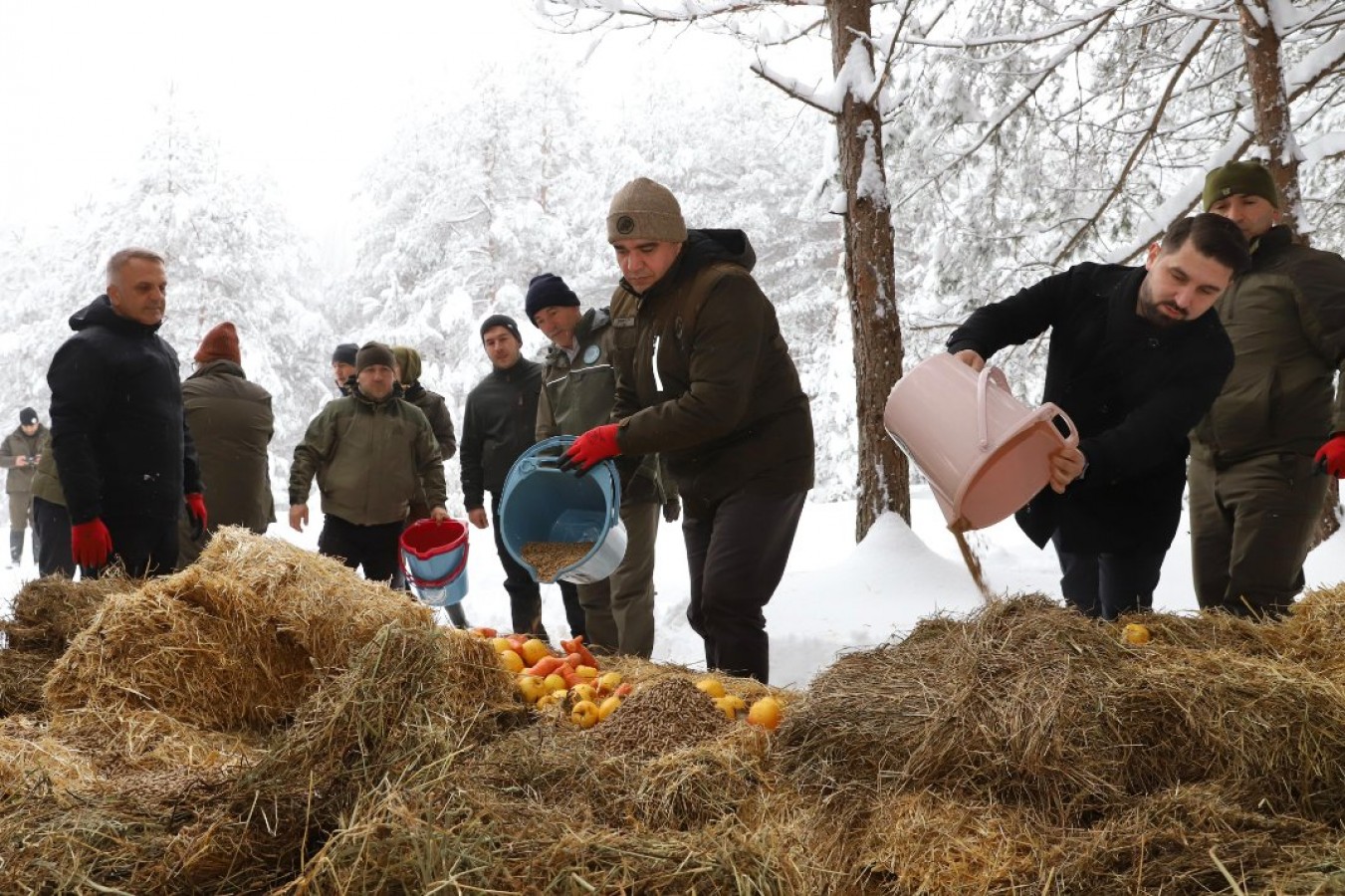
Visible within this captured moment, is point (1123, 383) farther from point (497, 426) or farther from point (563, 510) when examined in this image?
point (497, 426)

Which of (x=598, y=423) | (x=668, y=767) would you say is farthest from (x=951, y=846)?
(x=598, y=423)

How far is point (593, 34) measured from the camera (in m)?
7.08

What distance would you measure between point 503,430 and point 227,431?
1558 mm

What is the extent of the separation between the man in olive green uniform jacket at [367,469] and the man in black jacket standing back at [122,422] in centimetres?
164

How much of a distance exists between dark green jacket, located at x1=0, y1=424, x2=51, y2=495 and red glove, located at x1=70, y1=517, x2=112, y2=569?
10.8 meters

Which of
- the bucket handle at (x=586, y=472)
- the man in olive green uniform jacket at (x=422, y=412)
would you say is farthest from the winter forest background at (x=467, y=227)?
the bucket handle at (x=586, y=472)

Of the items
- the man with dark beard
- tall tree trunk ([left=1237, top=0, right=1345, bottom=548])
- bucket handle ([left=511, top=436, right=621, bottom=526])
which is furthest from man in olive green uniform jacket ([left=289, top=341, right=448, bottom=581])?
tall tree trunk ([left=1237, top=0, right=1345, bottom=548])

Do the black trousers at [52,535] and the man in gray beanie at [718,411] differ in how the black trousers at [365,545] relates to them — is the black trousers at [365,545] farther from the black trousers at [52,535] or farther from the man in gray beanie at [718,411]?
the man in gray beanie at [718,411]

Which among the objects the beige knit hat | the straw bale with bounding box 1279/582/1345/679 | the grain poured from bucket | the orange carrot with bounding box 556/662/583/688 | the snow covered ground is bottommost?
the snow covered ground

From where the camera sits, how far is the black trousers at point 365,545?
5863 millimetres

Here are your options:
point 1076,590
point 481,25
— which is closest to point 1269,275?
point 1076,590

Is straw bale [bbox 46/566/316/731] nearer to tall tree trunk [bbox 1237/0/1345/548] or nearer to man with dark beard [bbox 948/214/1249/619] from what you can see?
man with dark beard [bbox 948/214/1249/619]

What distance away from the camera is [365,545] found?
597cm

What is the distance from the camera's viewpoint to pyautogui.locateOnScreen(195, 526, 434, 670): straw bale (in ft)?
8.32
